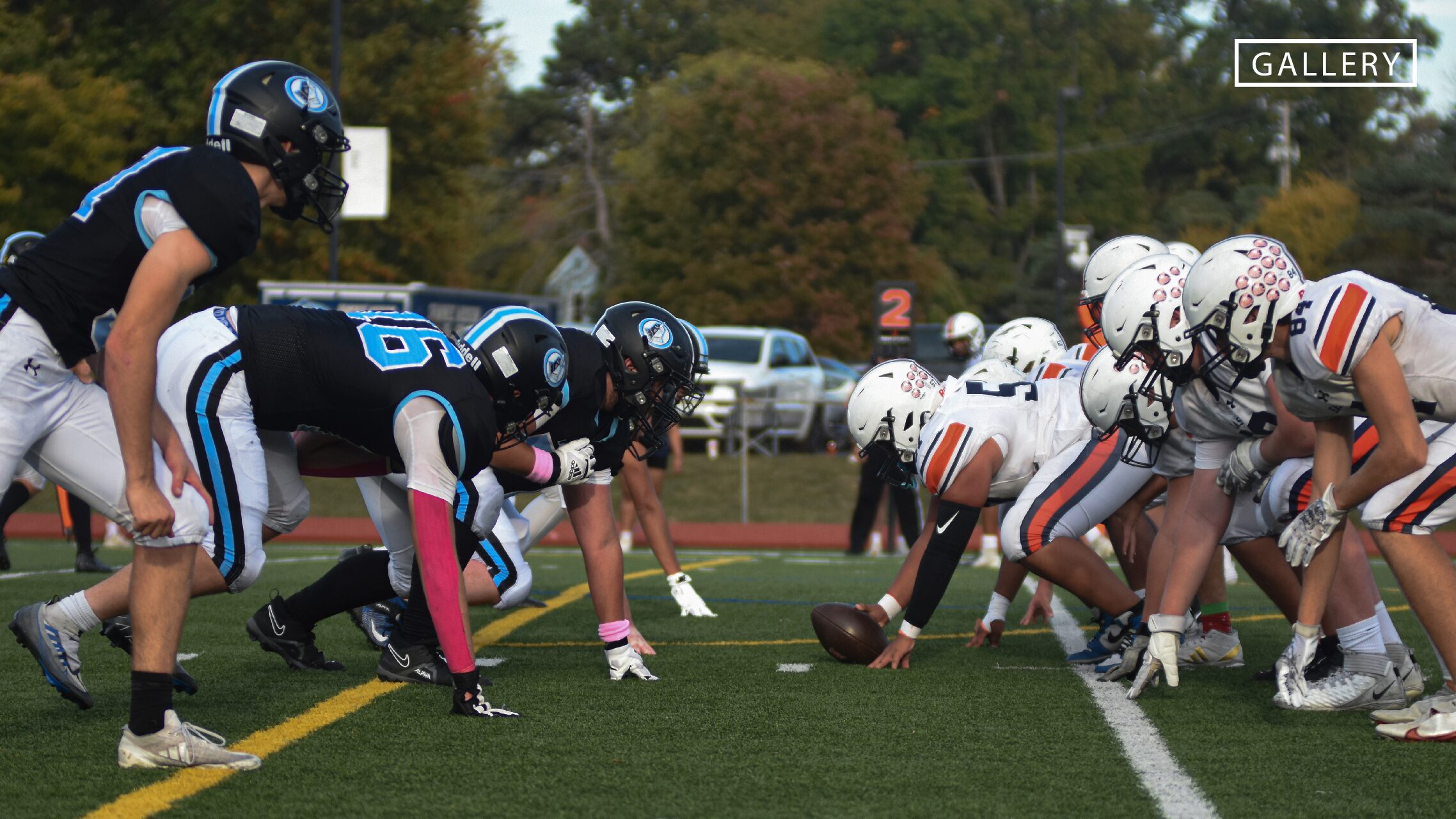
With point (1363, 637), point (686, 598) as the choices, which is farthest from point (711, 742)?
point (686, 598)

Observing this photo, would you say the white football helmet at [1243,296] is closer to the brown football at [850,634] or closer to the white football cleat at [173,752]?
the brown football at [850,634]

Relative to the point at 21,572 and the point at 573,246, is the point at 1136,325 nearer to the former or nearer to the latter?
the point at 21,572

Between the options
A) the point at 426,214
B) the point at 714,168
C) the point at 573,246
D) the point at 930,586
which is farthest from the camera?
the point at 573,246

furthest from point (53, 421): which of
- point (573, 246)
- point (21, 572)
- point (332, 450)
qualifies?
point (573, 246)

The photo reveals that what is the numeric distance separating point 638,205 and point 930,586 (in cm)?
3295

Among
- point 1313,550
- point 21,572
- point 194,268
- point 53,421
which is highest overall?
point 194,268

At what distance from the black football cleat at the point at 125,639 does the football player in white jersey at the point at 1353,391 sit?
3.51 m

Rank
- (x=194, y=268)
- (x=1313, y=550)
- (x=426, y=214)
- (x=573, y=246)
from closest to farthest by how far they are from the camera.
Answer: (x=194, y=268) → (x=1313, y=550) → (x=426, y=214) → (x=573, y=246)

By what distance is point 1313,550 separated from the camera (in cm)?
470

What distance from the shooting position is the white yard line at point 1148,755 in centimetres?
373

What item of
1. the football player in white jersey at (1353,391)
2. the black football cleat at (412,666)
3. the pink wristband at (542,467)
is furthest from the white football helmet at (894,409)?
the black football cleat at (412,666)

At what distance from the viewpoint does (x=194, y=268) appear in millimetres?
3850

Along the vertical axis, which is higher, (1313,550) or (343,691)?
(1313,550)

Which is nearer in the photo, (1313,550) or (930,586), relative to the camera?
(1313,550)
